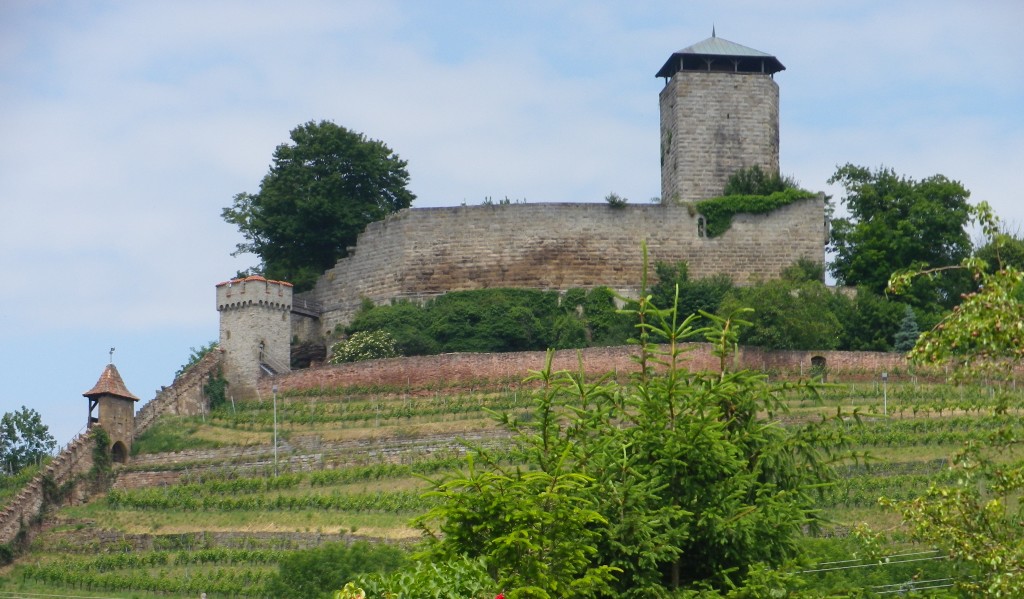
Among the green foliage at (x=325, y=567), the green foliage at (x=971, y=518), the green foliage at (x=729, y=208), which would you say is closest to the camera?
the green foliage at (x=971, y=518)

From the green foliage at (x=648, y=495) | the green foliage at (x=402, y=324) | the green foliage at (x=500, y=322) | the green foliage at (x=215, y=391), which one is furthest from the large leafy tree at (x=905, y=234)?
the green foliage at (x=648, y=495)

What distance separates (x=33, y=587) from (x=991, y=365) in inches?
1010

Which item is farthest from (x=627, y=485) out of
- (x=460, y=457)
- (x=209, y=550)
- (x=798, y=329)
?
(x=798, y=329)

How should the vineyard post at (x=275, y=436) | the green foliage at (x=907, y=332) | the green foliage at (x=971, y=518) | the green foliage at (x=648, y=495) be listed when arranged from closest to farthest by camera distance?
the green foliage at (x=648, y=495), the green foliage at (x=971, y=518), the vineyard post at (x=275, y=436), the green foliage at (x=907, y=332)

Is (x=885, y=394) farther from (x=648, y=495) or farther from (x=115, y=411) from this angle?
(x=648, y=495)

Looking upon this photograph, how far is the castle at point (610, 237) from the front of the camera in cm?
5288

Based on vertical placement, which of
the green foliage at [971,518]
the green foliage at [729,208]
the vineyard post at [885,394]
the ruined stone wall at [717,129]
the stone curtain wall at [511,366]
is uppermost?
the ruined stone wall at [717,129]

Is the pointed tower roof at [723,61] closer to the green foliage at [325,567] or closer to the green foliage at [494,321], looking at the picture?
the green foliage at [494,321]

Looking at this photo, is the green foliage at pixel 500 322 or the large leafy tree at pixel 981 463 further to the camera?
the green foliage at pixel 500 322

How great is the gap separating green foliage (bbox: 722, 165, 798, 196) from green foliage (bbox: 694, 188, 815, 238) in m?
0.46

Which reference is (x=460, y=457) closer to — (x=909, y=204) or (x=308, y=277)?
(x=308, y=277)

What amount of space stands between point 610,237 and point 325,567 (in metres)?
20.8

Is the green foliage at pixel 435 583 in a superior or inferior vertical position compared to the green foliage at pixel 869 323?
inferior

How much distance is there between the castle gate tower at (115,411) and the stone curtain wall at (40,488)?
26.5 inches
